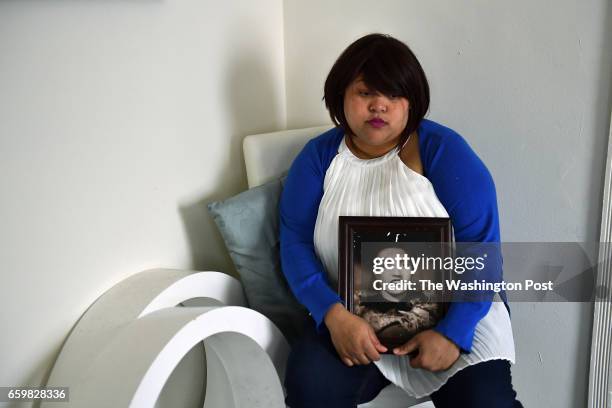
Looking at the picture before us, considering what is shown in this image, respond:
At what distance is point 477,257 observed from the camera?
3.99ft

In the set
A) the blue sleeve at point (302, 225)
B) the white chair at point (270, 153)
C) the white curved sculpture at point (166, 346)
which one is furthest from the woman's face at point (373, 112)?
the white curved sculpture at point (166, 346)

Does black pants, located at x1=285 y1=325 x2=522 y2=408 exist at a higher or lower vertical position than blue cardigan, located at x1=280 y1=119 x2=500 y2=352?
lower

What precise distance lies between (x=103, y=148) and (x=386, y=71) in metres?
0.54

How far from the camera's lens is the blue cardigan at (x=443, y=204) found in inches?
46.3

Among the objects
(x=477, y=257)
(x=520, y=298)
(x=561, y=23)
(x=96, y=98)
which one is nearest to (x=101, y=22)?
(x=96, y=98)

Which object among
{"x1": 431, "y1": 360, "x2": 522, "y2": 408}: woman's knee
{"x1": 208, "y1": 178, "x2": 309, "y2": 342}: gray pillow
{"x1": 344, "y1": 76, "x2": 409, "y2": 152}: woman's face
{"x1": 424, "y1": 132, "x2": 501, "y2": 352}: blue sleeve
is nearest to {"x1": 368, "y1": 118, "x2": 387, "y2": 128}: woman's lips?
{"x1": 344, "y1": 76, "x2": 409, "y2": 152}: woman's face

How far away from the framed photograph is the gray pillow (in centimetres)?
26

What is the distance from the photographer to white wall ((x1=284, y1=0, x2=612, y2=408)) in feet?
4.43

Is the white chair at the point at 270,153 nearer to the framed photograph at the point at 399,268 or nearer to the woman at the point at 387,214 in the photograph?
the woman at the point at 387,214

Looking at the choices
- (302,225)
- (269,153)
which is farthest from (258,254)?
(269,153)

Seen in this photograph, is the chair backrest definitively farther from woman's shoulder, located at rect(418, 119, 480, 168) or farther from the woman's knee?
the woman's knee

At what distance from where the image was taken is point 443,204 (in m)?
1.24

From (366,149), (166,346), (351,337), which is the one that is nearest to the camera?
(166,346)

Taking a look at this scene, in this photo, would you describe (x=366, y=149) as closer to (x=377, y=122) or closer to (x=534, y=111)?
(x=377, y=122)
